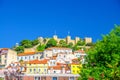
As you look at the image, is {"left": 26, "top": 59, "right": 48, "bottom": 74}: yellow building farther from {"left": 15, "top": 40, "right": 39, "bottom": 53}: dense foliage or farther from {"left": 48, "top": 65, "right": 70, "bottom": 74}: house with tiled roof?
{"left": 15, "top": 40, "right": 39, "bottom": 53}: dense foliage

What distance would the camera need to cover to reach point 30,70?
49812 mm

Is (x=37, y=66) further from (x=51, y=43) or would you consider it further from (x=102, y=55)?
(x=102, y=55)

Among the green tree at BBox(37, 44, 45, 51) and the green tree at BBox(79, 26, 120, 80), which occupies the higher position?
the green tree at BBox(37, 44, 45, 51)

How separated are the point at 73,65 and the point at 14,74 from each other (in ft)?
24.0

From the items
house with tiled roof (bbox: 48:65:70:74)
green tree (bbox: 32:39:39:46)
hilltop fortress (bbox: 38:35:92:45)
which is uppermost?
hilltop fortress (bbox: 38:35:92:45)

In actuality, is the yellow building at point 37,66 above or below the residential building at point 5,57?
below

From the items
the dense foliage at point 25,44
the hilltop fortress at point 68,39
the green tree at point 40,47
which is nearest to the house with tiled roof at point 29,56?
the green tree at point 40,47

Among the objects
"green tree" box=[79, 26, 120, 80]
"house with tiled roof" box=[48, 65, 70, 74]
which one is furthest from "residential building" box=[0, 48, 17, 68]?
"green tree" box=[79, 26, 120, 80]

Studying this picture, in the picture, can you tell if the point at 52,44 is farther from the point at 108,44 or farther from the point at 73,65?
the point at 108,44

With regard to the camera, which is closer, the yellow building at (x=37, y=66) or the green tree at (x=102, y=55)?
the green tree at (x=102, y=55)

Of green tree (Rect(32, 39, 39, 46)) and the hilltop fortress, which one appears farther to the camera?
the hilltop fortress

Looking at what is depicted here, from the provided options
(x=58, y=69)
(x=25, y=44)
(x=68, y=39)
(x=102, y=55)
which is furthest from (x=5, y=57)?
(x=102, y=55)

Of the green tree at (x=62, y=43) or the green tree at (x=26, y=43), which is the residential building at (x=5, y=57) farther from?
the green tree at (x=62, y=43)

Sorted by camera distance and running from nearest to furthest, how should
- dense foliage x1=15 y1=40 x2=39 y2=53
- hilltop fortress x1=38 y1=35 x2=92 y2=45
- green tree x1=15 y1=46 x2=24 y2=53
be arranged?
1. green tree x1=15 y1=46 x2=24 y2=53
2. dense foliage x1=15 y1=40 x2=39 y2=53
3. hilltop fortress x1=38 y1=35 x2=92 y2=45
